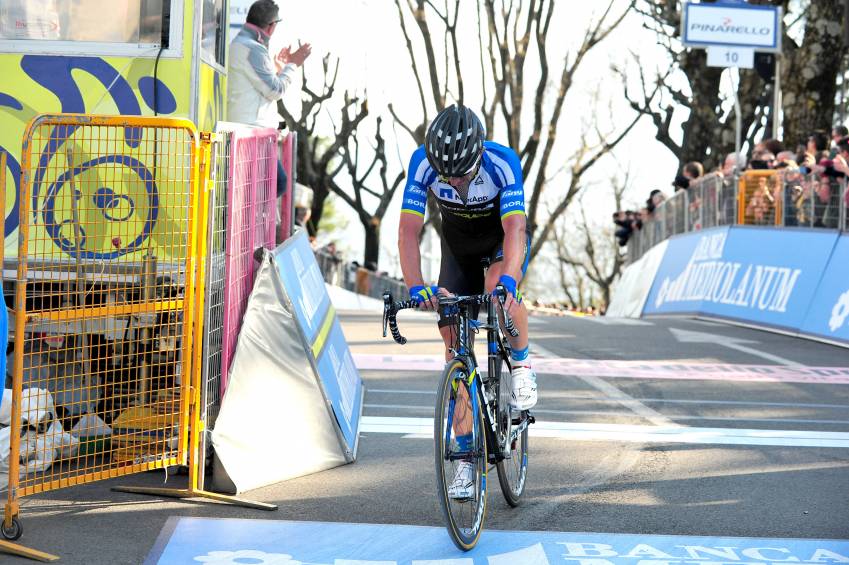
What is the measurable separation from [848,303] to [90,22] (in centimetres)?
991

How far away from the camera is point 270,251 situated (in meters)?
7.12

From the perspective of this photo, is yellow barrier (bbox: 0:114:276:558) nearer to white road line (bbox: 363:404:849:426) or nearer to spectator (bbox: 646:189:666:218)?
white road line (bbox: 363:404:849:426)

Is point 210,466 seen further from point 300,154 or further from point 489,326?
point 300,154

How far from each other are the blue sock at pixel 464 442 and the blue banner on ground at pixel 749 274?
1162cm

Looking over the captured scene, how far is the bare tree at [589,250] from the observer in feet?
205

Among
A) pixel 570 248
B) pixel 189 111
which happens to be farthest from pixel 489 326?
pixel 570 248

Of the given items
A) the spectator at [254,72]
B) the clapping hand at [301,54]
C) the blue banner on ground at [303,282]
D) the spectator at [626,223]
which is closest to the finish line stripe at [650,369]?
the clapping hand at [301,54]

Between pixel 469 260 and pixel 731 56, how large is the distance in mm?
17303

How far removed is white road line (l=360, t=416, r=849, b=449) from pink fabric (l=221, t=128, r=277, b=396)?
1.70m

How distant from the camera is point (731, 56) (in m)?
22.7

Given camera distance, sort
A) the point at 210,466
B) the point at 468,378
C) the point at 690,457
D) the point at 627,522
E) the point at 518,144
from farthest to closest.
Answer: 1. the point at 518,144
2. the point at 690,457
3. the point at 210,466
4. the point at 627,522
5. the point at 468,378

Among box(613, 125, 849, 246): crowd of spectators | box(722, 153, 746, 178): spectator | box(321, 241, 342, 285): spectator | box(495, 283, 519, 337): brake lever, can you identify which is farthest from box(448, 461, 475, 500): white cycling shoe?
box(321, 241, 342, 285): spectator

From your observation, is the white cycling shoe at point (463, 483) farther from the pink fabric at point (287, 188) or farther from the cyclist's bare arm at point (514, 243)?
the pink fabric at point (287, 188)

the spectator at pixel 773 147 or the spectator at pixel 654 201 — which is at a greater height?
the spectator at pixel 773 147
